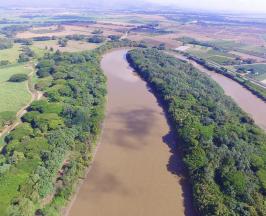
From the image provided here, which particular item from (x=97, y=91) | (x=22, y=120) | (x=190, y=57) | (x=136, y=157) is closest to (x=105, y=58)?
(x=190, y=57)

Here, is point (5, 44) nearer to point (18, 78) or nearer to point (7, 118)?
point (18, 78)

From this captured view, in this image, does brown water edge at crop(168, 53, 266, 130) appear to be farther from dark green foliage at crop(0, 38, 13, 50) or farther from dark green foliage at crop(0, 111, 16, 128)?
dark green foliage at crop(0, 38, 13, 50)

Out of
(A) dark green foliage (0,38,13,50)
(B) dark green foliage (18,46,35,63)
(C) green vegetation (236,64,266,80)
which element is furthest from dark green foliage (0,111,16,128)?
(A) dark green foliage (0,38,13,50)

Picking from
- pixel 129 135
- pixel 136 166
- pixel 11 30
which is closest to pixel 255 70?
pixel 129 135

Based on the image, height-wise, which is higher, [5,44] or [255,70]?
[255,70]

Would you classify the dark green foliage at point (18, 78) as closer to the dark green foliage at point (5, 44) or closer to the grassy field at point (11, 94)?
the grassy field at point (11, 94)

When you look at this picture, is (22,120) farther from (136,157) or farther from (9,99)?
(136,157)
